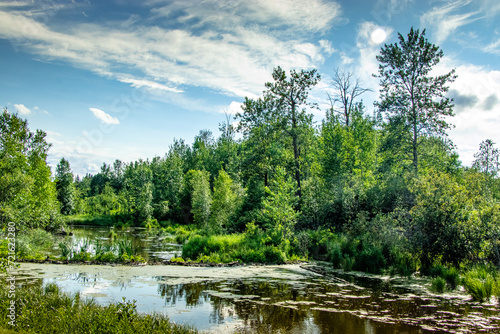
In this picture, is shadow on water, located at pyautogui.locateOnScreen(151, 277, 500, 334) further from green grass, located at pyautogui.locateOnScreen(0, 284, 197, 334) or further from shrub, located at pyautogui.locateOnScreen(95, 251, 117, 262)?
shrub, located at pyautogui.locateOnScreen(95, 251, 117, 262)

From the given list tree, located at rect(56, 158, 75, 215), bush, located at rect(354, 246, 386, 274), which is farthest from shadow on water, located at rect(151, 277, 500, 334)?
tree, located at rect(56, 158, 75, 215)

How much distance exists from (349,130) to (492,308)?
24360mm

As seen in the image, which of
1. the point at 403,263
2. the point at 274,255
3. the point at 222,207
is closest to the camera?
the point at 403,263

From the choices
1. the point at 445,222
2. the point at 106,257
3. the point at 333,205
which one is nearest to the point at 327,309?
the point at 445,222

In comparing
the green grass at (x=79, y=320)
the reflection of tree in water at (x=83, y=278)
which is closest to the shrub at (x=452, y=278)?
the green grass at (x=79, y=320)

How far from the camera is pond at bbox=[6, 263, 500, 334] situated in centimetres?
894

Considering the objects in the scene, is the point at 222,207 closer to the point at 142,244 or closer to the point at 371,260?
the point at 142,244

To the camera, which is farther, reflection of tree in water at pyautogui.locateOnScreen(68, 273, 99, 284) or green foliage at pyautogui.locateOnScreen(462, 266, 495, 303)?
reflection of tree in water at pyautogui.locateOnScreen(68, 273, 99, 284)

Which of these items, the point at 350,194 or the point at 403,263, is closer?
the point at 403,263

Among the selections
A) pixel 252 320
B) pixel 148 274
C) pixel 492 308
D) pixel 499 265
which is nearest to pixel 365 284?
pixel 492 308

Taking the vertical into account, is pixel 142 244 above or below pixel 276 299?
above

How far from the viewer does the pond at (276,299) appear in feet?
29.3

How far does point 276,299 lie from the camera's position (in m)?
11.5

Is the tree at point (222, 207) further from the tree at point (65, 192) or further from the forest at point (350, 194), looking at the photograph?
the tree at point (65, 192)
